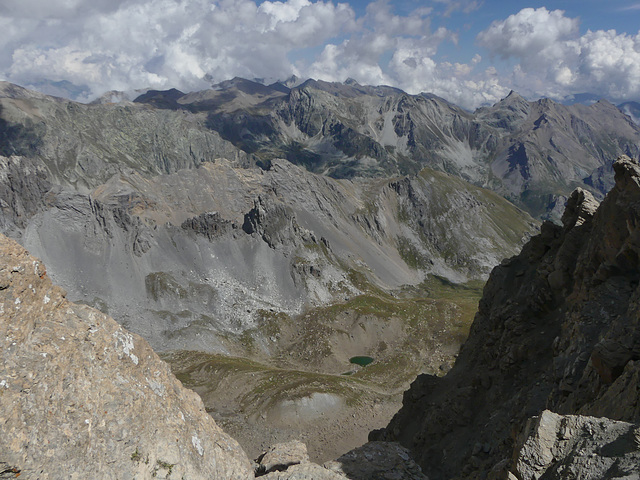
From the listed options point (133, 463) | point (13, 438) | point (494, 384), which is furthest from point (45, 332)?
point (494, 384)

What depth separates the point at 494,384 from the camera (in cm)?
2989

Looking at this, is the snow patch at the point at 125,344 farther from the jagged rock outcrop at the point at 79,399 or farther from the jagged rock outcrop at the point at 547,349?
the jagged rock outcrop at the point at 547,349

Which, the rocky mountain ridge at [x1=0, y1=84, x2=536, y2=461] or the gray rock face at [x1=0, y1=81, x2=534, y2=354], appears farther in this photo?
the gray rock face at [x1=0, y1=81, x2=534, y2=354]

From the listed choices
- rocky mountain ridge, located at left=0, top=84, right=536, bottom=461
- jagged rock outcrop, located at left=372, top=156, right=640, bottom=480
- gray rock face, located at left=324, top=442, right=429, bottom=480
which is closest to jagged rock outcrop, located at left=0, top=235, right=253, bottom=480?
gray rock face, located at left=324, top=442, right=429, bottom=480

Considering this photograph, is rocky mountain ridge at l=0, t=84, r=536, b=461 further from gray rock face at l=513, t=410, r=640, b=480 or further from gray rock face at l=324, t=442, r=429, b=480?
gray rock face at l=513, t=410, r=640, b=480

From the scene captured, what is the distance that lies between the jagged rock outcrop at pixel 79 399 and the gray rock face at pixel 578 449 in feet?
38.7

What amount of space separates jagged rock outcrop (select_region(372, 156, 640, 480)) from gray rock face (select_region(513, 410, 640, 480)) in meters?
1.61

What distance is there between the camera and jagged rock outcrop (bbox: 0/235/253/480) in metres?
11.5

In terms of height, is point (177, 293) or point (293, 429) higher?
point (293, 429)

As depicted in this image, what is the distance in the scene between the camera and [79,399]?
1296 cm

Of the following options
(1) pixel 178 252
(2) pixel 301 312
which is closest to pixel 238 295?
(2) pixel 301 312

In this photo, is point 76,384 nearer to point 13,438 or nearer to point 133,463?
point 13,438

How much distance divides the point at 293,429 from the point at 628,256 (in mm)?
50010

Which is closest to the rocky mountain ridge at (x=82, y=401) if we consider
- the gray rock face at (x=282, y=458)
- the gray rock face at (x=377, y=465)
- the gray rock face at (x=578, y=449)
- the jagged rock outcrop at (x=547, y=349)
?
the gray rock face at (x=282, y=458)
